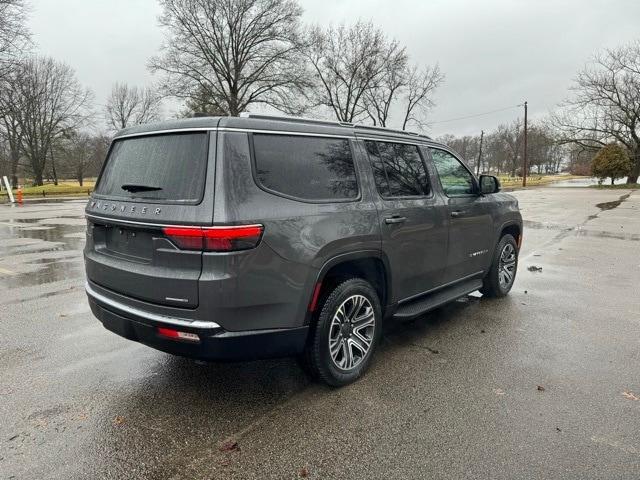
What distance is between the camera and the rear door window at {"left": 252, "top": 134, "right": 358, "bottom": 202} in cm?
286

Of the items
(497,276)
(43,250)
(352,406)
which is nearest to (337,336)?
(352,406)

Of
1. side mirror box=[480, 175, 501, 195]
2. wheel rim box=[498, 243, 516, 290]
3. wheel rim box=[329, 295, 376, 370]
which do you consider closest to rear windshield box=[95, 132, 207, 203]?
wheel rim box=[329, 295, 376, 370]

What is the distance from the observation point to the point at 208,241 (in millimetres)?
2557

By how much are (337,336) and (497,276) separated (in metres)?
2.98

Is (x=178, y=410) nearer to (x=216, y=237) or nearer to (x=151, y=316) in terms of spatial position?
(x=151, y=316)

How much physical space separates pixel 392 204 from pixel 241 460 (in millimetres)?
2205

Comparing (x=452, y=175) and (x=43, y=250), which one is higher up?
(x=452, y=175)

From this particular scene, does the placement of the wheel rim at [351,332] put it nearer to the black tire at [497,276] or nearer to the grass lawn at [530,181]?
the black tire at [497,276]

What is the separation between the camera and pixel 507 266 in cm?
568

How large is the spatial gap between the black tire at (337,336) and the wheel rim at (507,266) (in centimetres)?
268

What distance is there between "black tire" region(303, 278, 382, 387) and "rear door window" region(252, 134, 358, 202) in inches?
27.6

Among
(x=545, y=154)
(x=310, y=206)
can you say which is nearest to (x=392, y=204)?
(x=310, y=206)

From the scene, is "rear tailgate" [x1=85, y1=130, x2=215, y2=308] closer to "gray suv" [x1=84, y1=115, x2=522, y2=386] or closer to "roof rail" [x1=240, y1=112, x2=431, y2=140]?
"gray suv" [x1=84, y1=115, x2=522, y2=386]

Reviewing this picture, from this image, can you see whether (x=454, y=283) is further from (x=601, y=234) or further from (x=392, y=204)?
(x=601, y=234)
